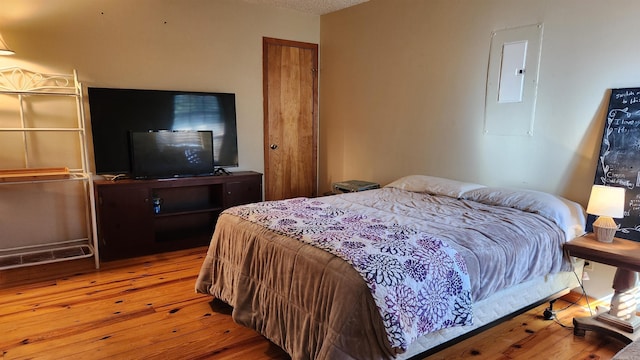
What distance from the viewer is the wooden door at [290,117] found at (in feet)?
15.8

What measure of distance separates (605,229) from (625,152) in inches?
23.1

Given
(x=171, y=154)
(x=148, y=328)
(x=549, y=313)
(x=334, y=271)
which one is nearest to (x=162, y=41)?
(x=171, y=154)

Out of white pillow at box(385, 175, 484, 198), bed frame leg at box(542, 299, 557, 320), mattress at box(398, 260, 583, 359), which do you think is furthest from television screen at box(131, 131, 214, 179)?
bed frame leg at box(542, 299, 557, 320)

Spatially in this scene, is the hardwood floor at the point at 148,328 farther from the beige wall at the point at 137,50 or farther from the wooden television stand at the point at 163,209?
the beige wall at the point at 137,50

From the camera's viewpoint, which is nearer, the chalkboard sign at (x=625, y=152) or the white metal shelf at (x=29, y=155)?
the chalkboard sign at (x=625, y=152)

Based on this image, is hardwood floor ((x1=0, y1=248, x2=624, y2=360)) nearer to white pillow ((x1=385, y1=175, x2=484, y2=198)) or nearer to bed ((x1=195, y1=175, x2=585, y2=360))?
bed ((x1=195, y1=175, x2=585, y2=360))

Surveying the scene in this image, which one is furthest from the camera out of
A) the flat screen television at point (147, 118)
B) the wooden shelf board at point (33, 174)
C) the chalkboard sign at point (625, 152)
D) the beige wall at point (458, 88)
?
the flat screen television at point (147, 118)

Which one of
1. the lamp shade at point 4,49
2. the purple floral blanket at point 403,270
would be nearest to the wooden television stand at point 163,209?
the lamp shade at point 4,49

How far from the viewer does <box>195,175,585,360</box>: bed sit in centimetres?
172

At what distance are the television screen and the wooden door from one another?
2.90ft

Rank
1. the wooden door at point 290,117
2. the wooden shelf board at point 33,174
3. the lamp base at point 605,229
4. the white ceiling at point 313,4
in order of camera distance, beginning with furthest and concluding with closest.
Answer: the wooden door at point 290,117
the white ceiling at point 313,4
the wooden shelf board at point 33,174
the lamp base at point 605,229

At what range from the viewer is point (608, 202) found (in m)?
2.34

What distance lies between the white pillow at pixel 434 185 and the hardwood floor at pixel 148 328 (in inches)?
41.3

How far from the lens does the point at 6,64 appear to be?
11.1 feet
